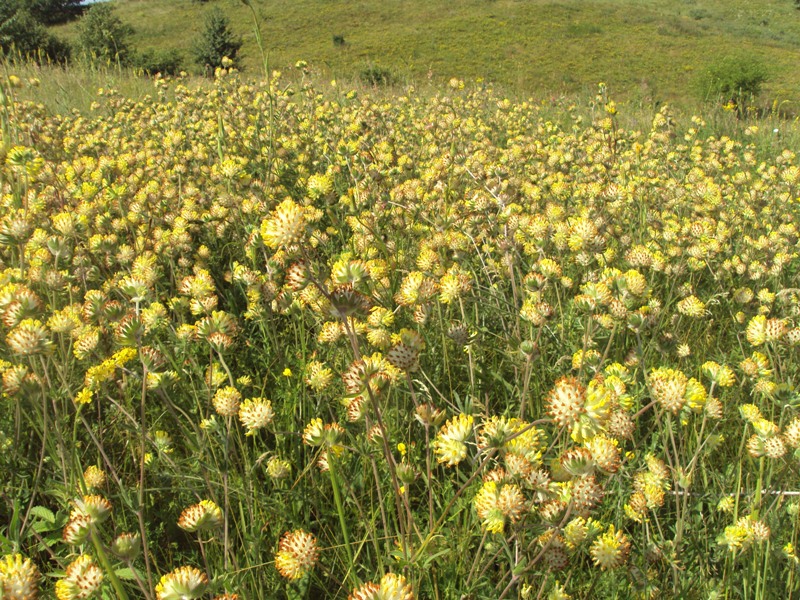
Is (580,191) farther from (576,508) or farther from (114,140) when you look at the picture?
(114,140)

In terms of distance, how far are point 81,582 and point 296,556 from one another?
0.38 metres

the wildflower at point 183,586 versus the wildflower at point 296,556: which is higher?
the wildflower at point 183,586

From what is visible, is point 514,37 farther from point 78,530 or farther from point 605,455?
point 78,530

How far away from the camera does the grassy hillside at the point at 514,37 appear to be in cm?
2738

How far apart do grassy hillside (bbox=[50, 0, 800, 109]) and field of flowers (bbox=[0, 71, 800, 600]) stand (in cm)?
2200

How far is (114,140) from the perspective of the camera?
4.11 meters

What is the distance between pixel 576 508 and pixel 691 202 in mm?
3055

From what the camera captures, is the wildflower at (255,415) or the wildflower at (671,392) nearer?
the wildflower at (671,392)

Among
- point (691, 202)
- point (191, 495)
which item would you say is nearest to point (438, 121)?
point (691, 202)

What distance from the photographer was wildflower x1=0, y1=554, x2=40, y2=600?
0.86 meters

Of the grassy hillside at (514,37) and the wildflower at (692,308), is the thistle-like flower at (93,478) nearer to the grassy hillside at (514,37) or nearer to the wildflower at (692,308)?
the wildflower at (692,308)

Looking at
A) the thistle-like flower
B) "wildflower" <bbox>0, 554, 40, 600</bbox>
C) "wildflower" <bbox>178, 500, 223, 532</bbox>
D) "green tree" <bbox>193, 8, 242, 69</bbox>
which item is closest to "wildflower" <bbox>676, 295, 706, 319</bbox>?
"wildflower" <bbox>178, 500, 223, 532</bbox>

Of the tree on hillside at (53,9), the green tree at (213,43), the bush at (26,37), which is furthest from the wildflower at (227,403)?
the tree on hillside at (53,9)

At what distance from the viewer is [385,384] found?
1.16 m
